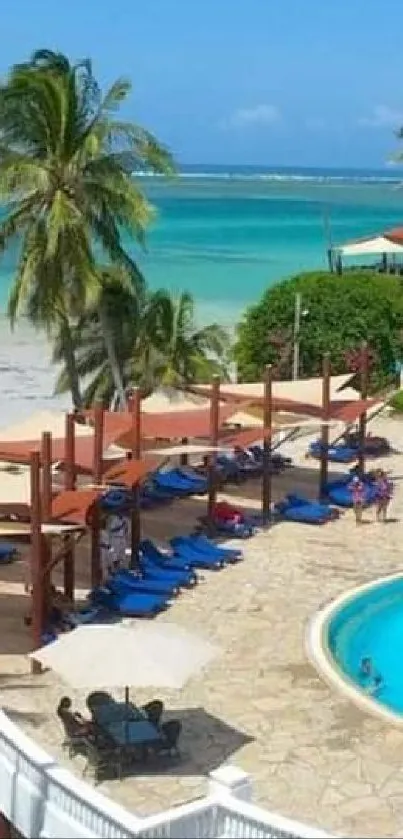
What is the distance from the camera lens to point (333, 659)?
17.4 m

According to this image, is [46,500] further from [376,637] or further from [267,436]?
[267,436]

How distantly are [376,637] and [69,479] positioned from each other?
5.39 metres

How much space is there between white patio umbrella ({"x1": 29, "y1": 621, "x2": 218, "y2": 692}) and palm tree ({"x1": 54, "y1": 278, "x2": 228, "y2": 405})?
1720 cm

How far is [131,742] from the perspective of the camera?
13828mm

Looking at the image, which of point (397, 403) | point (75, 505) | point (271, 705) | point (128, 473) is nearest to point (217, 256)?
point (397, 403)

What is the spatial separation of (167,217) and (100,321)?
12670 cm

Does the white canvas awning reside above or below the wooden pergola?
above

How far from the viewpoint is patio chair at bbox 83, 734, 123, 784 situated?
44.9ft

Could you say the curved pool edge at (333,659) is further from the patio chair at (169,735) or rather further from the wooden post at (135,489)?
the wooden post at (135,489)

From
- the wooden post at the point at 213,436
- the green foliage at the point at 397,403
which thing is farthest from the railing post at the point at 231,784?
the green foliage at the point at 397,403

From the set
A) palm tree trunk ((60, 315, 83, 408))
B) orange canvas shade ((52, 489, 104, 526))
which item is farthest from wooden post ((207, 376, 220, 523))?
palm tree trunk ((60, 315, 83, 408))

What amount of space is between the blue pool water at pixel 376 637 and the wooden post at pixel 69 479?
12.5 ft

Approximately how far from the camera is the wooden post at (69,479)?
18500 millimetres

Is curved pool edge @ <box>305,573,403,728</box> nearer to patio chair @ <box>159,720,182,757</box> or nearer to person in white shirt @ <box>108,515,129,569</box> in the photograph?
patio chair @ <box>159,720,182,757</box>
